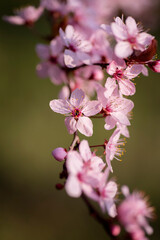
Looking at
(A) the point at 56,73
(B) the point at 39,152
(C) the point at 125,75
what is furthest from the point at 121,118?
(B) the point at 39,152

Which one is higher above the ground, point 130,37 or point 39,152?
point 130,37

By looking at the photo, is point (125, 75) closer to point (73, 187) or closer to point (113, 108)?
point (113, 108)

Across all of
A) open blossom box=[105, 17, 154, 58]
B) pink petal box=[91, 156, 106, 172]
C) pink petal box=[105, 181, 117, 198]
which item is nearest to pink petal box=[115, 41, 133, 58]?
open blossom box=[105, 17, 154, 58]

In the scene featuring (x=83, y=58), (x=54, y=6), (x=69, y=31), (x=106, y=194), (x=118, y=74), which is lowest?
(x=106, y=194)

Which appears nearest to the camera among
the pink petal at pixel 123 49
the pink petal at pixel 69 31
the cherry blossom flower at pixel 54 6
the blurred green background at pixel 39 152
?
the pink petal at pixel 123 49

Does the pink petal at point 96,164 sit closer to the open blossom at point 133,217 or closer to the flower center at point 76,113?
the flower center at point 76,113

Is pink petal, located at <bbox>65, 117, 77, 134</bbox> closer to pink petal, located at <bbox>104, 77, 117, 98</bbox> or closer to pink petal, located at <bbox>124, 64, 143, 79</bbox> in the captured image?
pink petal, located at <bbox>104, 77, 117, 98</bbox>

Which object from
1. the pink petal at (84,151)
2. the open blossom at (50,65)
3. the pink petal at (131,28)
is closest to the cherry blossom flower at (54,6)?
the open blossom at (50,65)

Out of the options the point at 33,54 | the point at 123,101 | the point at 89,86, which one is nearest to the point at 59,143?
the point at 33,54
